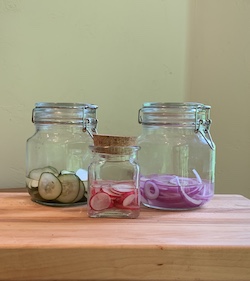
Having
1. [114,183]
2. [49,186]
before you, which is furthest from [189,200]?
[49,186]

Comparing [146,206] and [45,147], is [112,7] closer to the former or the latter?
[45,147]

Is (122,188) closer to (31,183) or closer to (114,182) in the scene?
(114,182)

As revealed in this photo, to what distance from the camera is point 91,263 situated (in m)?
0.45

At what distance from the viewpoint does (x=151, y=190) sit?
639mm

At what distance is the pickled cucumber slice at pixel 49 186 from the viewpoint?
642 millimetres

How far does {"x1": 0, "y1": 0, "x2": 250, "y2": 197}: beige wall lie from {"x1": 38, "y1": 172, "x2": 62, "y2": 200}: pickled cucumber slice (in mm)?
272

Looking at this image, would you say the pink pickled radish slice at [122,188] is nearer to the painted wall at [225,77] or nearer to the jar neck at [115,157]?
the jar neck at [115,157]

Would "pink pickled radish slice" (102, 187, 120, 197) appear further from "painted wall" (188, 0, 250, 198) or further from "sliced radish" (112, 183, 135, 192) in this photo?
"painted wall" (188, 0, 250, 198)

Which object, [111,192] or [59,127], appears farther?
[59,127]

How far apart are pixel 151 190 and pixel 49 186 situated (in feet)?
0.59

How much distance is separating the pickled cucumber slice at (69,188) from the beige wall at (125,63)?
0.96ft

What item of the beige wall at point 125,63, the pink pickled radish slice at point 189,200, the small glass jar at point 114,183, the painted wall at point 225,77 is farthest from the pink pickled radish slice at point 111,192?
the painted wall at point 225,77

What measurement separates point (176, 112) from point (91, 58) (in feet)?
1.23

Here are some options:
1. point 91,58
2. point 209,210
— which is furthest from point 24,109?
point 209,210
